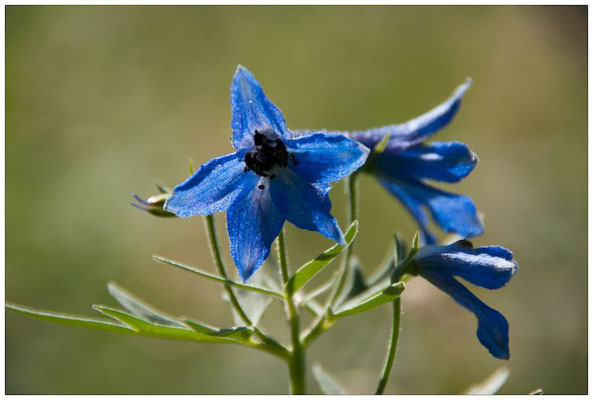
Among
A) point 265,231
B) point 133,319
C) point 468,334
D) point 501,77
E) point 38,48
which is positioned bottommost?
point 468,334

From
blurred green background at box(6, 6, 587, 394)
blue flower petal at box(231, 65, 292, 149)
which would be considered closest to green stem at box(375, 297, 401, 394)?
blue flower petal at box(231, 65, 292, 149)

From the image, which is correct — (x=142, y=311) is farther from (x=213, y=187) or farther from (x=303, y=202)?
(x=303, y=202)

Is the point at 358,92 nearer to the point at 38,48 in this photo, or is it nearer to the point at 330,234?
the point at 38,48

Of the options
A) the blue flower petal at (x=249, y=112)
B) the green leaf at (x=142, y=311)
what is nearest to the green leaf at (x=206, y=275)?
the green leaf at (x=142, y=311)

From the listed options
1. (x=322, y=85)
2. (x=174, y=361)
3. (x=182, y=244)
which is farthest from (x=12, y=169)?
(x=322, y=85)

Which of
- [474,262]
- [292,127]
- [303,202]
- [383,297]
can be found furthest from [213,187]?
[292,127]

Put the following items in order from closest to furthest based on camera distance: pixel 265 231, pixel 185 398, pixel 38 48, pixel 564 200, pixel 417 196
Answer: pixel 265 231 < pixel 417 196 < pixel 185 398 < pixel 564 200 < pixel 38 48

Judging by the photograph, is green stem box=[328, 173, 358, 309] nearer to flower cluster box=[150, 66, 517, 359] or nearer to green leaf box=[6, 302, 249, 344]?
flower cluster box=[150, 66, 517, 359]
